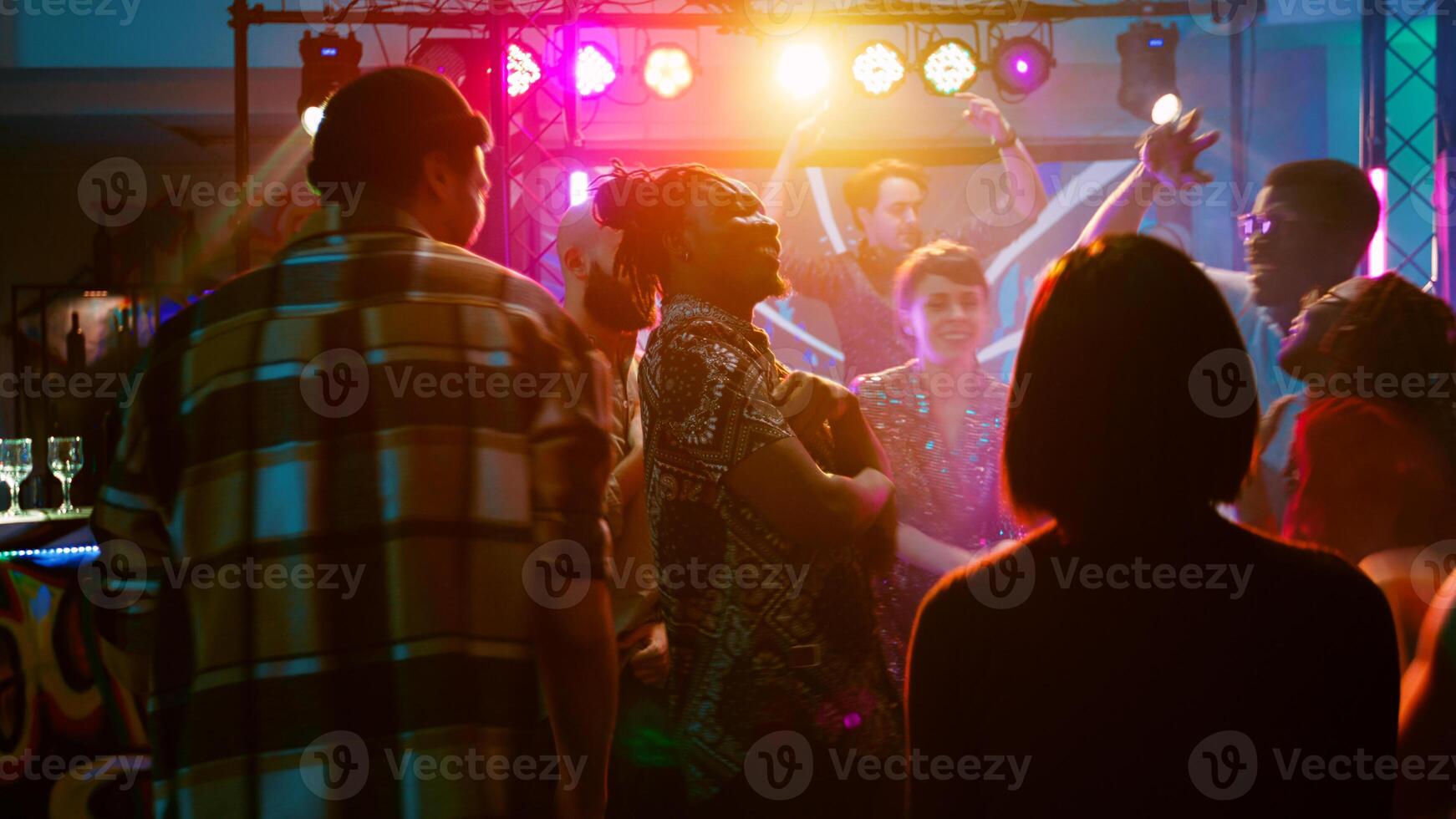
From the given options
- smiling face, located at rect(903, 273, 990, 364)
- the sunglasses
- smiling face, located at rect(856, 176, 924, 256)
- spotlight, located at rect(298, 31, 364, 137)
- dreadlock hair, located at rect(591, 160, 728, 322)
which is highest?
spotlight, located at rect(298, 31, 364, 137)

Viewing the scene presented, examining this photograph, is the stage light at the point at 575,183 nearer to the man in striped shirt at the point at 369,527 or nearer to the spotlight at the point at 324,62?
the spotlight at the point at 324,62

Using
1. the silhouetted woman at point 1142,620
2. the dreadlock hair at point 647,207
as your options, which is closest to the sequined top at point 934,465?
the dreadlock hair at point 647,207

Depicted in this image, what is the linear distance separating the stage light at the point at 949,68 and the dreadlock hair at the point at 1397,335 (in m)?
4.86

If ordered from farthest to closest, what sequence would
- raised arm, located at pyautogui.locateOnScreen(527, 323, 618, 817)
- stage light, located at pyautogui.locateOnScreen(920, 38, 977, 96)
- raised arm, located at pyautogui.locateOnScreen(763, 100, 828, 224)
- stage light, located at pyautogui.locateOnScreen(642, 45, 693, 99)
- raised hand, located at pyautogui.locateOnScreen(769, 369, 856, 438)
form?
raised arm, located at pyautogui.locateOnScreen(763, 100, 828, 224) → stage light, located at pyautogui.locateOnScreen(642, 45, 693, 99) → stage light, located at pyautogui.locateOnScreen(920, 38, 977, 96) → raised hand, located at pyautogui.locateOnScreen(769, 369, 856, 438) → raised arm, located at pyautogui.locateOnScreen(527, 323, 618, 817)

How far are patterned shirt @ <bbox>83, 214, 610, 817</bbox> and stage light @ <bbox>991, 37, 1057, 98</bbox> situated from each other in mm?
5778

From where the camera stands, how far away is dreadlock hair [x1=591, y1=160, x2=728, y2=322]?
5.22ft

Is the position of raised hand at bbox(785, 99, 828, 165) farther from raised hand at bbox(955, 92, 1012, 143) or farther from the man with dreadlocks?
the man with dreadlocks

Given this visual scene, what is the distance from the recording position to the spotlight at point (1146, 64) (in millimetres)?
6574

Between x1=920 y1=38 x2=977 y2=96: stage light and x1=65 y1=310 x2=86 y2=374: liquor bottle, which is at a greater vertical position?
x1=920 y1=38 x2=977 y2=96: stage light

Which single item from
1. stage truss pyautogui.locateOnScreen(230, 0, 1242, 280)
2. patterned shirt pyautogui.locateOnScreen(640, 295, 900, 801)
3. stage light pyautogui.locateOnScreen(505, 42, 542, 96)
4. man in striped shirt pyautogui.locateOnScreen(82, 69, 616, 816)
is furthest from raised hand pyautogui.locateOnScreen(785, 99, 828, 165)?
man in striped shirt pyautogui.locateOnScreen(82, 69, 616, 816)

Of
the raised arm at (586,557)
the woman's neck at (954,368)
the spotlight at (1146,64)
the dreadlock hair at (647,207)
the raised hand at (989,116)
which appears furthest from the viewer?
the spotlight at (1146,64)

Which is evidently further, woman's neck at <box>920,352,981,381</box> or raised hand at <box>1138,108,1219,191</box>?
raised hand at <box>1138,108,1219,191</box>

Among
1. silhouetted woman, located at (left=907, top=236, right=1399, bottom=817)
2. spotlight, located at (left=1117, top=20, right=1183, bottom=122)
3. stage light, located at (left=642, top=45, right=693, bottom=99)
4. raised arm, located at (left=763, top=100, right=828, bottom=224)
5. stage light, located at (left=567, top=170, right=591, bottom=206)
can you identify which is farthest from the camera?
raised arm, located at (left=763, top=100, right=828, bottom=224)

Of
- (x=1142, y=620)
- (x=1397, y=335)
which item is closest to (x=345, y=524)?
(x=1142, y=620)
